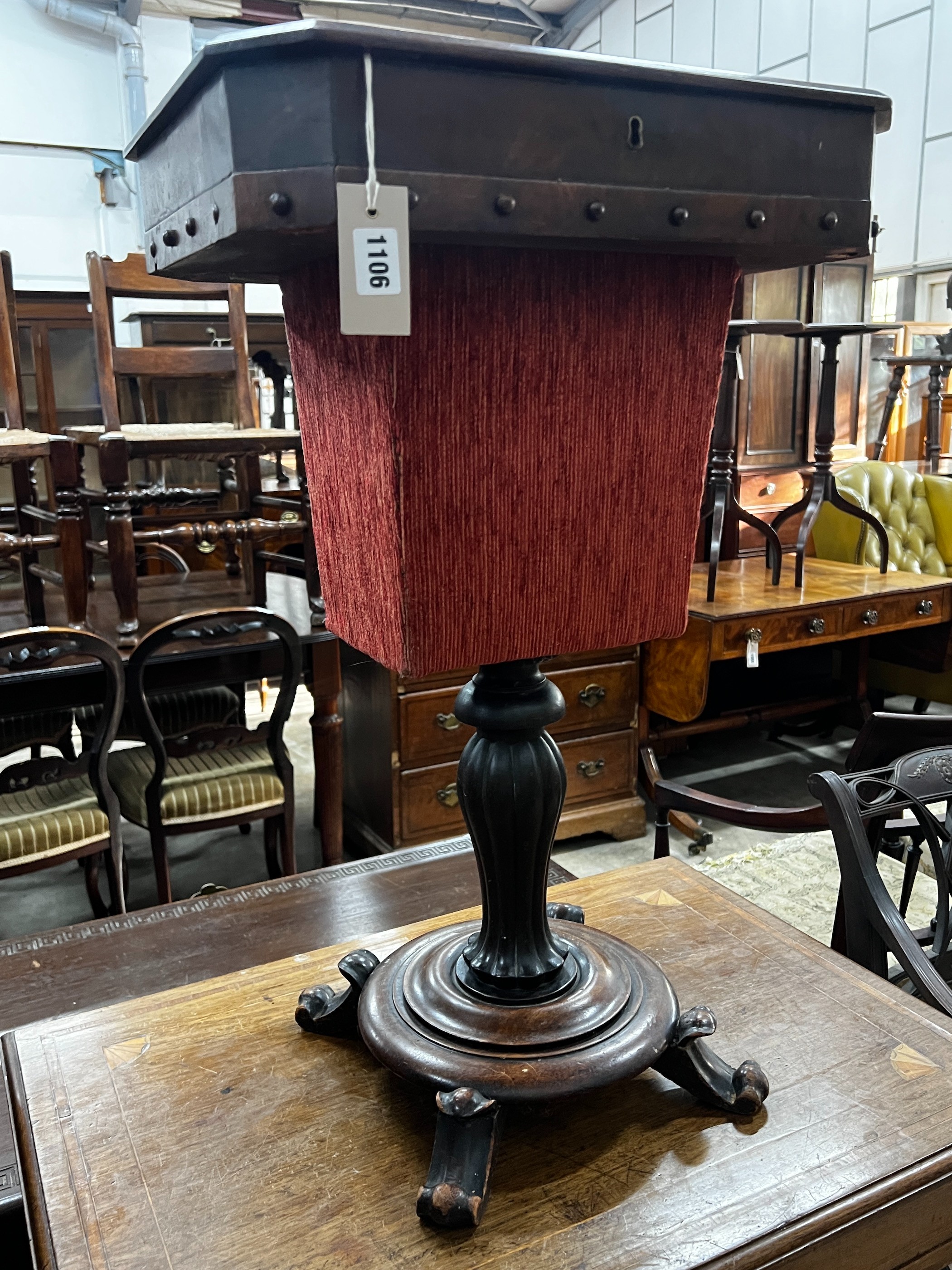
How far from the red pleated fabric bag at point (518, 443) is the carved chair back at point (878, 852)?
537 millimetres

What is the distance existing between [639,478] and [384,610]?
224 millimetres

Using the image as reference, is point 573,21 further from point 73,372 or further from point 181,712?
point 181,712

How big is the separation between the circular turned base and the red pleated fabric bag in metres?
0.29

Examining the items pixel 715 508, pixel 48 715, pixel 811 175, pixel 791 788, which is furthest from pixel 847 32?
pixel 811 175

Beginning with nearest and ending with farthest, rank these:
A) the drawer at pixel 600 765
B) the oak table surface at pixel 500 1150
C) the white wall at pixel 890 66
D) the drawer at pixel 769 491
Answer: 1. the oak table surface at pixel 500 1150
2. the drawer at pixel 600 765
3. the drawer at pixel 769 491
4. the white wall at pixel 890 66

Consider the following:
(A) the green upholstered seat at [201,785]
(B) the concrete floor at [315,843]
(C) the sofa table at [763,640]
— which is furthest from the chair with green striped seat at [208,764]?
(C) the sofa table at [763,640]

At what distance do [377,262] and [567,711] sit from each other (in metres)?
1.95

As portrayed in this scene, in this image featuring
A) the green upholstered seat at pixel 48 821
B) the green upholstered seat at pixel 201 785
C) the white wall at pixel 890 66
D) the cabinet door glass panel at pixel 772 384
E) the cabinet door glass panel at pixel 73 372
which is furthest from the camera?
the cabinet door glass panel at pixel 73 372

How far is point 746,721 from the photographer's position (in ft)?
10.2

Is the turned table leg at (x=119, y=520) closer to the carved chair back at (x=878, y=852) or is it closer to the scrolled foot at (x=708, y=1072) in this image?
the carved chair back at (x=878, y=852)

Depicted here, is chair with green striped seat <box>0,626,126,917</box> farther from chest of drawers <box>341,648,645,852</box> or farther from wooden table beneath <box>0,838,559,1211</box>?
chest of drawers <box>341,648,645,852</box>

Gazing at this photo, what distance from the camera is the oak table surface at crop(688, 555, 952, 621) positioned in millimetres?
2766

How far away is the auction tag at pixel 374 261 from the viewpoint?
1.93 feet

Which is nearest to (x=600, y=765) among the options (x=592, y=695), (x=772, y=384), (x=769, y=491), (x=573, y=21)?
(x=592, y=695)
